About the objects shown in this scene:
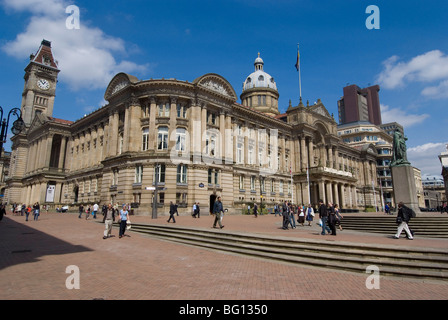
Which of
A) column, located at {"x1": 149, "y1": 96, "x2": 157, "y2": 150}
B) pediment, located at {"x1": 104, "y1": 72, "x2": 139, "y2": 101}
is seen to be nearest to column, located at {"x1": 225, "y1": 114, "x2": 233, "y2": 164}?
column, located at {"x1": 149, "y1": 96, "x2": 157, "y2": 150}

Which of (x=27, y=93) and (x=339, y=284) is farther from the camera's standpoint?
(x=27, y=93)

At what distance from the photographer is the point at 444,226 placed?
16547 mm

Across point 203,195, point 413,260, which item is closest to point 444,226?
point 413,260

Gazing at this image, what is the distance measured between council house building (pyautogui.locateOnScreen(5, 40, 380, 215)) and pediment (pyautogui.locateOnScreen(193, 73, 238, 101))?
0.15 metres

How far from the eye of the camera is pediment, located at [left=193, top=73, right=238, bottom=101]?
40.1 meters

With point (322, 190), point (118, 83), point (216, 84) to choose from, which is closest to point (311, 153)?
point (322, 190)

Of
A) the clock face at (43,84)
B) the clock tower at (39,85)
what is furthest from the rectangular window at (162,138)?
the clock face at (43,84)

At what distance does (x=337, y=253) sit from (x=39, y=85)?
9868cm

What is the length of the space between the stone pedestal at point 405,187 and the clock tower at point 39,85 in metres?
90.4

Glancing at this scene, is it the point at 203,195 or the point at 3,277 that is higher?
the point at 203,195

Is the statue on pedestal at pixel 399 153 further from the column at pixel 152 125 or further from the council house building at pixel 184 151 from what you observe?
the column at pixel 152 125

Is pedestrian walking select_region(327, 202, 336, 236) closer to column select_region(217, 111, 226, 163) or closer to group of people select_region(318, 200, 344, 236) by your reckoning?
group of people select_region(318, 200, 344, 236)
